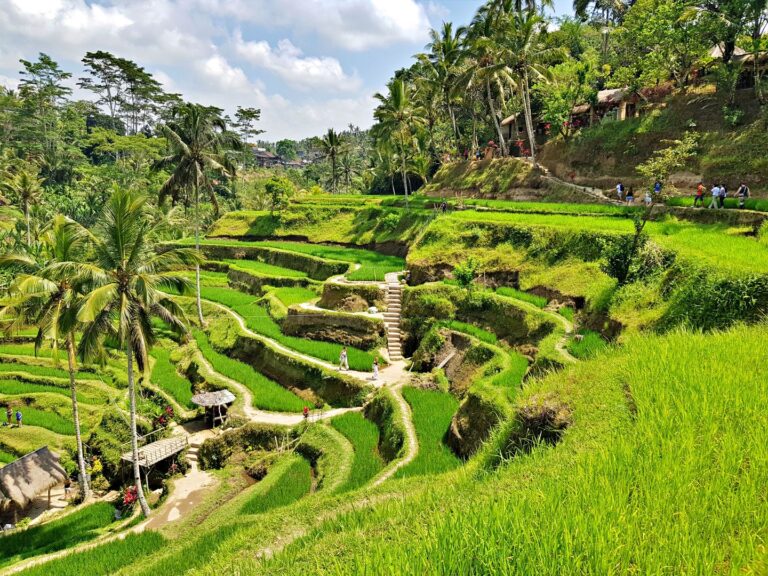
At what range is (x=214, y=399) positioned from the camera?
18.8 meters

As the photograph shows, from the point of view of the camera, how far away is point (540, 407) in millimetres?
7547

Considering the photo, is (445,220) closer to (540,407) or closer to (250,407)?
(250,407)

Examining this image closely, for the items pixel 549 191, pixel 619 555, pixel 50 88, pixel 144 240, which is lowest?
pixel 619 555

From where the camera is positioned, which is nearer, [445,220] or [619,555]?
[619,555]

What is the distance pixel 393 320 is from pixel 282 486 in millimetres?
11230

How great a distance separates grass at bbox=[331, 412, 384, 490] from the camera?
12.7 meters

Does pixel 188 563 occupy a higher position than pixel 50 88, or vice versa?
pixel 50 88

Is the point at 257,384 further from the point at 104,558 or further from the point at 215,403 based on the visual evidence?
the point at 104,558

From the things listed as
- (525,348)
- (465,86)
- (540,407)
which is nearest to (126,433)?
(525,348)

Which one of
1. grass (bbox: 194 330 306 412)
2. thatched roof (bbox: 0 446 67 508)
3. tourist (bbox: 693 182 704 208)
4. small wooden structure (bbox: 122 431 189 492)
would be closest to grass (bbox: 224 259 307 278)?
grass (bbox: 194 330 306 412)

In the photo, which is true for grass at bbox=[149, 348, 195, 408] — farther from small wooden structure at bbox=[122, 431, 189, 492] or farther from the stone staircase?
the stone staircase

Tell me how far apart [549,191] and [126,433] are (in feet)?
97.5

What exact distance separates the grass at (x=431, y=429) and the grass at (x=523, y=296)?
5.48m

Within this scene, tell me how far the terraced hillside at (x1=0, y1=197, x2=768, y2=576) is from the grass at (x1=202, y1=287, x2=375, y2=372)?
174mm
